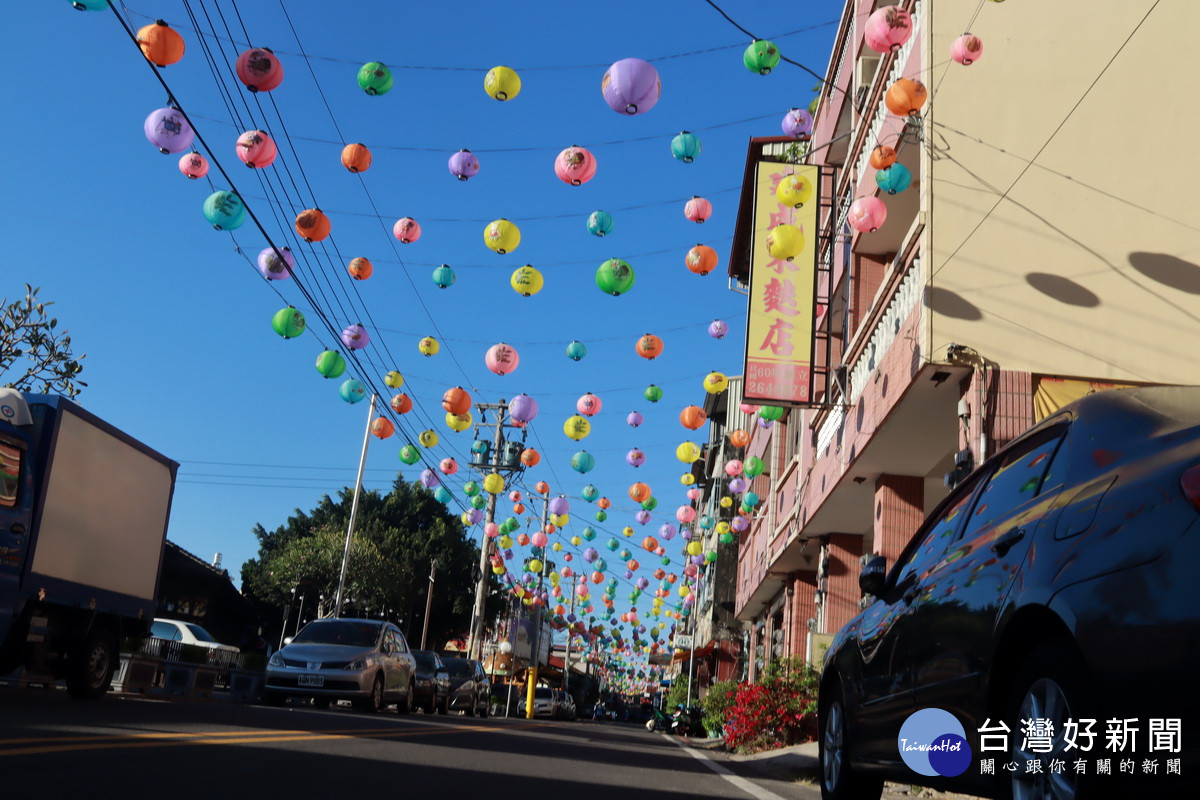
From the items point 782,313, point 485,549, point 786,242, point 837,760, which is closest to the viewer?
point 837,760

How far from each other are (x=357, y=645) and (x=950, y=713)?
51.2ft

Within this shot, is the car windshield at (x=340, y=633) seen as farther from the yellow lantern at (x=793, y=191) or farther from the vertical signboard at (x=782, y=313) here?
the yellow lantern at (x=793, y=191)

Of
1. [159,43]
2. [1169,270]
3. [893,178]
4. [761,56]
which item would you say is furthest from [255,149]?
[1169,270]

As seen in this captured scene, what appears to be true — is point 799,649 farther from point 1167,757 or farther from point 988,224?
point 1167,757

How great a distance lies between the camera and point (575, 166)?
1488 centimetres

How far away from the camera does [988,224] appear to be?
14422mm

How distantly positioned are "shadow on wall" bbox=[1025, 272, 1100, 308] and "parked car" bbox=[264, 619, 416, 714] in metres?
11.3

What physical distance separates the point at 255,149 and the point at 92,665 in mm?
6175

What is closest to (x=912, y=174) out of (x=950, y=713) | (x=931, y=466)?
(x=931, y=466)

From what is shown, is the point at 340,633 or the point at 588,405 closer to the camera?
the point at 340,633

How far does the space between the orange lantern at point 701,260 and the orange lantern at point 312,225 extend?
5.23 meters

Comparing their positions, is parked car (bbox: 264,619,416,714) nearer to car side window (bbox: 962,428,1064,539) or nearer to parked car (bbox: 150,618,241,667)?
parked car (bbox: 150,618,241,667)

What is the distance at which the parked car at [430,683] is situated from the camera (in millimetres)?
24217

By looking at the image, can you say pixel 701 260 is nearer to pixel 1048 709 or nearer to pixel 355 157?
pixel 355 157
